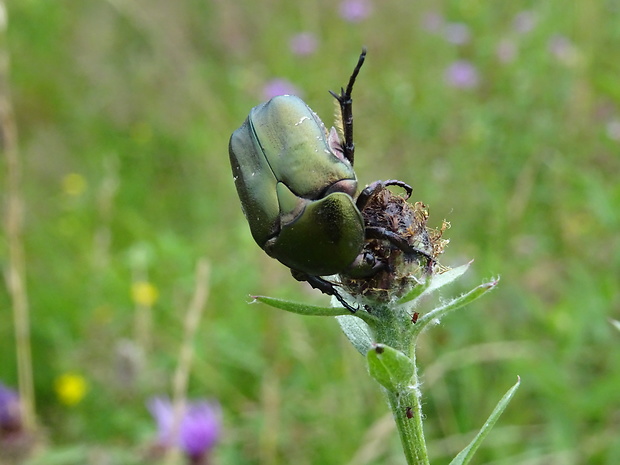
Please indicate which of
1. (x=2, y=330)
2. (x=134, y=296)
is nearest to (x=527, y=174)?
(x=134, y=296)

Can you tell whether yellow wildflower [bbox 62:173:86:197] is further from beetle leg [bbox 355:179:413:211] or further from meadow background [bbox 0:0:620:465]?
beetle leg [bbox 355:179:413:211]

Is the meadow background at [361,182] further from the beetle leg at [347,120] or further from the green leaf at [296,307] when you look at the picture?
the green leaf at [296,307]

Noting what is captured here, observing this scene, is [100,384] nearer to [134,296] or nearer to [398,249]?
[134,296]

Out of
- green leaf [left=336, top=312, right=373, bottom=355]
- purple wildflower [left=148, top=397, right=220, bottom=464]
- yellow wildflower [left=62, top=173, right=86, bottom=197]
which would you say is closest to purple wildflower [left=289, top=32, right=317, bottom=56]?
yellow wildflower [left=62, top=173, right=86, bottom=197]

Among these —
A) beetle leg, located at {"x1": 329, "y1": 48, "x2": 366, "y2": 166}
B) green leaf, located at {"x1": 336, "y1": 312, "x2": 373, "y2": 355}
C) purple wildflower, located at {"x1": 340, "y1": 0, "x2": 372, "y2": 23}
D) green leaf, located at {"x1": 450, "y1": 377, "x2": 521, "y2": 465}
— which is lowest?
green leaf, located at {"x1": 450, "y1": 377, "x2": 521, "y2": 465}

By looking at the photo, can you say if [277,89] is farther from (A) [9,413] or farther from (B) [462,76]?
(A) [9,413]
